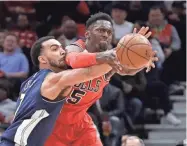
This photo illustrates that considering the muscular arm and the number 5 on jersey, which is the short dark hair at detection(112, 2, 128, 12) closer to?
the number 5 on jersey

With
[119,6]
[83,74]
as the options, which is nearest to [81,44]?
[83,74]

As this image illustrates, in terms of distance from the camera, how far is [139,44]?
5.49m

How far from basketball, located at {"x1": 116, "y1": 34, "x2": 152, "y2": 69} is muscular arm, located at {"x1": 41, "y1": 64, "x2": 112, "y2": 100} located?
6.3 inches

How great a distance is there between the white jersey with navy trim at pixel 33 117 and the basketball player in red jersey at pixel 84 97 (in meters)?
0.39

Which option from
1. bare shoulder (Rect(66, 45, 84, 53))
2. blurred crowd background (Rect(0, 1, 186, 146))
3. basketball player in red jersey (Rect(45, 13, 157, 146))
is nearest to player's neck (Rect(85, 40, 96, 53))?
basketball player in red jersey (Rect(45, 13, 157, 146))

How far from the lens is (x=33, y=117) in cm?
599

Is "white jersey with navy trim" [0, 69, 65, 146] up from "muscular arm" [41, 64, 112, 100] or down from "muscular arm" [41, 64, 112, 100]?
down

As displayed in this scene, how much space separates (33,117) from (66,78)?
537 millimetres

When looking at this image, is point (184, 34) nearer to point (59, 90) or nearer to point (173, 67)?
point (173, 67)

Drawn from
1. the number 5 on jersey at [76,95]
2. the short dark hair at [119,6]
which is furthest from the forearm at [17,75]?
the number 5 on jersey at [76,95]

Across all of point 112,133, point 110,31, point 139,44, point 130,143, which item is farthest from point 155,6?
point 139,44

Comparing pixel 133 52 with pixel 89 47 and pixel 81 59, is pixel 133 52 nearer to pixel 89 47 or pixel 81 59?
pixel 81 59

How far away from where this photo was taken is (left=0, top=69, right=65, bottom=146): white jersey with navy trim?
19.6 ft

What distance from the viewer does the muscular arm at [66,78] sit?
5.58 metres
